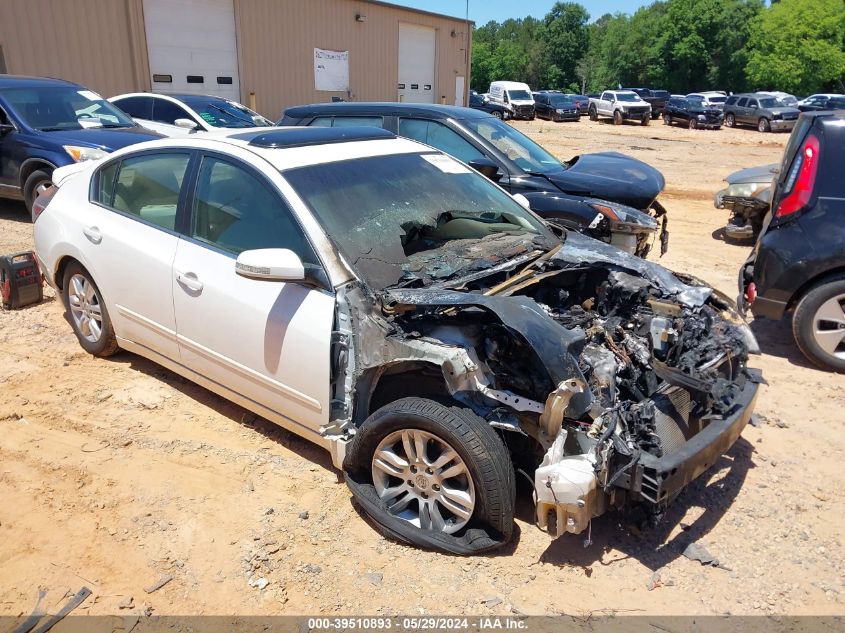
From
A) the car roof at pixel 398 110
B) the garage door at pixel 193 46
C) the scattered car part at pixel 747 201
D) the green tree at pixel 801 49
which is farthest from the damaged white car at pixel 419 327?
the green tree at pixel 801 49

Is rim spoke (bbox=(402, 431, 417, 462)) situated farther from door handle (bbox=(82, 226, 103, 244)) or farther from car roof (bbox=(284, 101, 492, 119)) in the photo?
car roof (bbox=(284, 101, 492, 119))

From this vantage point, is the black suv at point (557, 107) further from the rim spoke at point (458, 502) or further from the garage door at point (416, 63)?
the rim spoke at point (458, 502)

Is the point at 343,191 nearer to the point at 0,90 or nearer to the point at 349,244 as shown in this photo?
the point at 349,244

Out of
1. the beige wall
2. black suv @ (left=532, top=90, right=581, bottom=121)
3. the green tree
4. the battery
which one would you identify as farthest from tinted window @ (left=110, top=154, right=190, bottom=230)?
the green tree

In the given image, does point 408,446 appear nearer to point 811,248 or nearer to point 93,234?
point 93,234

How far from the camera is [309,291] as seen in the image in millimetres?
3219

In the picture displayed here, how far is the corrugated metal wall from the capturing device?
14398 millimetres

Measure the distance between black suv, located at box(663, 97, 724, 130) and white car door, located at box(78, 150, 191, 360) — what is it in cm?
3234

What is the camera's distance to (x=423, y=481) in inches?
118

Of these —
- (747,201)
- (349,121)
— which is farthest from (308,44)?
(747,201)

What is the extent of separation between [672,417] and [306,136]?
2.58 metres

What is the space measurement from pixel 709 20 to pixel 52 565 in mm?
59390

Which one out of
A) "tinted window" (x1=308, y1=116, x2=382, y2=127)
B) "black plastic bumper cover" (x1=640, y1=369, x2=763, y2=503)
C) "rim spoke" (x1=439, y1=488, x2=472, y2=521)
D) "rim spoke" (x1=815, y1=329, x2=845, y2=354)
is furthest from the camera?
"tinted window" (x1=308, y1=116, x2=382, y2=127)

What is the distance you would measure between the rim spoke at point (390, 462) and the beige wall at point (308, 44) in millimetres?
18623
